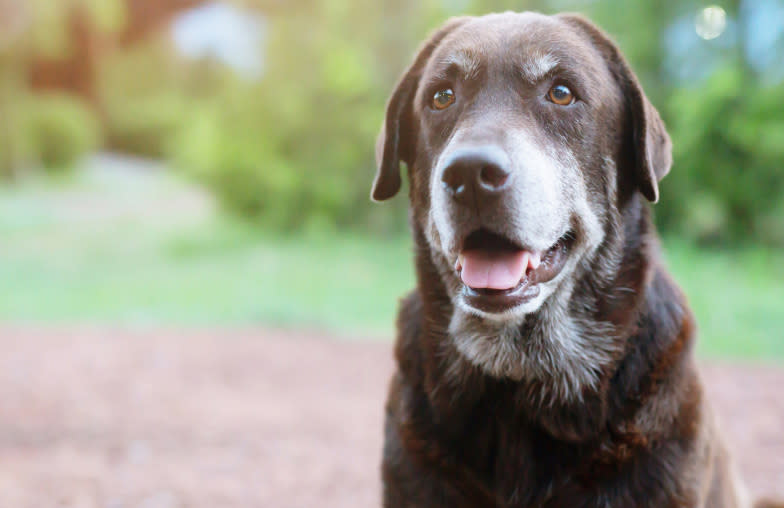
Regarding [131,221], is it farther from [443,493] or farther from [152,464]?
[443,493]

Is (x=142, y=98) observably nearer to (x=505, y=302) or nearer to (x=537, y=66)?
(x=537, y=66)

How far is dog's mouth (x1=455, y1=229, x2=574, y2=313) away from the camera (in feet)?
7.43

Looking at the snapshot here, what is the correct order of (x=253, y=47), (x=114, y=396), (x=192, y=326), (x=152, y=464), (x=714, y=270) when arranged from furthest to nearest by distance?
(x=253, y=47) → (x=714, y=270) → (x=192, y=326) → (x=114, y=396) → (x=152, y=464)

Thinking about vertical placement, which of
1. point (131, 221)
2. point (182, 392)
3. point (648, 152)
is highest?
point (648, 152)

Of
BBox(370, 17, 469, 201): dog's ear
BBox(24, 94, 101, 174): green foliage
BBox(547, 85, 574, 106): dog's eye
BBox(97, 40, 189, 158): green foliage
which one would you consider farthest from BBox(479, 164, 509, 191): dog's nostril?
BBox(24, 94, 101, 174): green foliage

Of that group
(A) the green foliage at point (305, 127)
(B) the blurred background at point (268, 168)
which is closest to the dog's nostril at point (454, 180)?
(B) the blurred background at point (268, 168)

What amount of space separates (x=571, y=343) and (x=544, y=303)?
17 centimetres

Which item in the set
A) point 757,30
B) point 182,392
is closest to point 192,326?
point 182,392

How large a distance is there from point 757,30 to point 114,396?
32.3 ft

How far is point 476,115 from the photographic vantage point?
92.7 inches

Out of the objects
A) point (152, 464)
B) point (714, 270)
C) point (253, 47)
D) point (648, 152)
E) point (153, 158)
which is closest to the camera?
point (648, 152)

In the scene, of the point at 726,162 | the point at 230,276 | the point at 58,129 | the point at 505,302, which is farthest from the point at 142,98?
the point at 505,302

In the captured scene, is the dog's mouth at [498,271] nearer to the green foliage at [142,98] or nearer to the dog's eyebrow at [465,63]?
the dog's eyebrow at [465,63]

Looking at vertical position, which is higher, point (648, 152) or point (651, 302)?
point (648, 152)
